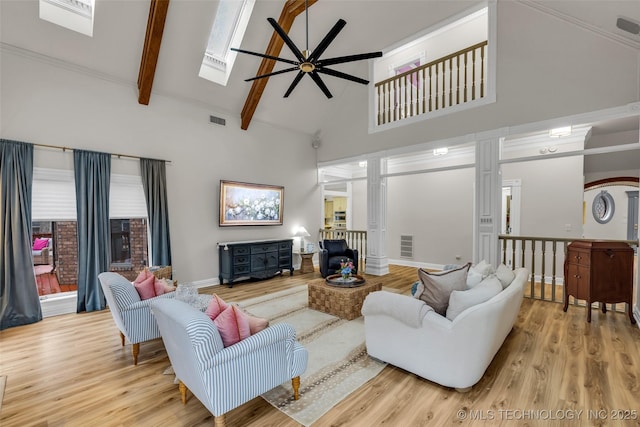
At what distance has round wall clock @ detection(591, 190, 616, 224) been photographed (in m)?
8.16

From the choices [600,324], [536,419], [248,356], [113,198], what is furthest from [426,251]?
[113,198]

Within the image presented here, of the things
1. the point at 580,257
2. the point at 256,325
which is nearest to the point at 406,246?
the point at 580,257

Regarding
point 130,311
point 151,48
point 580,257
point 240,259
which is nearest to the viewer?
point 130,311

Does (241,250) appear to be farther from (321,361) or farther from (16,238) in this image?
(321,361)

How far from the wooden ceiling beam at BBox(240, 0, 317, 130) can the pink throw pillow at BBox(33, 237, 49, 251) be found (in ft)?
12.5

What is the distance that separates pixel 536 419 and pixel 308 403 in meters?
1.57

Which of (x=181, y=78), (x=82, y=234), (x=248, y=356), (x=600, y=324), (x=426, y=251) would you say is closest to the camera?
(x=248, y=356)

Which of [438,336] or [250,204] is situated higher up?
[250,204]

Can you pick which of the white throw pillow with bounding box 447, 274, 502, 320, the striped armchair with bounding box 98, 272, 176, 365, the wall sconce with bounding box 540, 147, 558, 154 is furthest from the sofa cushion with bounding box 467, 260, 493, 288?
the wall sconce with bounding box 540, 147, 558, 154

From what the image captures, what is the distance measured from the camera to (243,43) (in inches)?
193

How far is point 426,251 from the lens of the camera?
283 inches

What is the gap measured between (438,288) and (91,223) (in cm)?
478

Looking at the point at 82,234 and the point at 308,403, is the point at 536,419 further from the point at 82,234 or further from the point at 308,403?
the point at 82,234

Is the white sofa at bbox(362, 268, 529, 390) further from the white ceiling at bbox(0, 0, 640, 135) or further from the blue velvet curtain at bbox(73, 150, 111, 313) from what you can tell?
the blue velvet curtain at bbox(73, 150, 111, 313)
